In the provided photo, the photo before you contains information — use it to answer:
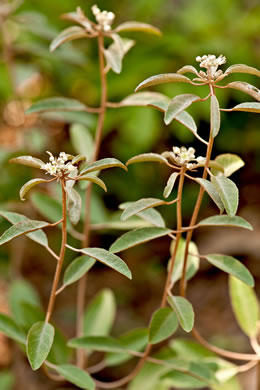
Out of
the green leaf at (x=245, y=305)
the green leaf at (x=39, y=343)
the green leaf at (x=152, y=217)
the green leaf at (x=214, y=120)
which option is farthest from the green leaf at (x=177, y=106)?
the green leaf at (x=245, y=305)

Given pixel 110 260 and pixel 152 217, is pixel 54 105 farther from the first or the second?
pixel 110 260

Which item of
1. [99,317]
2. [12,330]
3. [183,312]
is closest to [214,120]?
[183,312]

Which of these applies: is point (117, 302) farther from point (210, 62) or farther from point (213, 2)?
point (210, 62)

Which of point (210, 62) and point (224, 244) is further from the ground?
point (210, 62)

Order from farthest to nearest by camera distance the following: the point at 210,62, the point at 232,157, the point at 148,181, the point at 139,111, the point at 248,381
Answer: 1. the point at 148,181
2. the point at 139,111
3. the point at 248,381
4. the point at 232,157
5. the point at 210,62

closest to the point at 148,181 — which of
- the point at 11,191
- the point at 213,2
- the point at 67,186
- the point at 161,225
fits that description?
the point at 11,191

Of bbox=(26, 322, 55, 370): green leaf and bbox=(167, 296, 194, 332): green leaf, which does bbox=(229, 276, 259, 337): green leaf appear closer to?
bbox=(167, 296, 194, 332): green leaf

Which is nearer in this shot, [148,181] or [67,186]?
[67,186]
